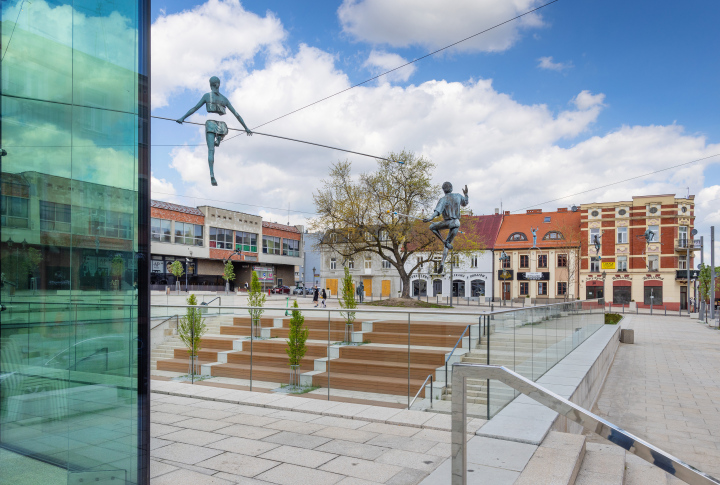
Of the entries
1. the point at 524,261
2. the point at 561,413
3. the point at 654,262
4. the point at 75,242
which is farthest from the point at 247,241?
the point at 561,413

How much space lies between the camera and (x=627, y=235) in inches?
2192

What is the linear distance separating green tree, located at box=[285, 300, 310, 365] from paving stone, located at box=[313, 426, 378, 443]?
3818 millimetres

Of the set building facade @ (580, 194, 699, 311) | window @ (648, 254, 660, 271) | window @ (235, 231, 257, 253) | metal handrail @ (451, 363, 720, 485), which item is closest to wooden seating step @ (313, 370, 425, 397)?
metal handrail @ (451, 363, 720, 485)

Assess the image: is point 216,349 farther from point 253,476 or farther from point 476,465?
point 476,465

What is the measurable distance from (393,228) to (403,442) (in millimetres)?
28546

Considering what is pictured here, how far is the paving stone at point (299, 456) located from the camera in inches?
193

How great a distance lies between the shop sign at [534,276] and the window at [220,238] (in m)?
34.2

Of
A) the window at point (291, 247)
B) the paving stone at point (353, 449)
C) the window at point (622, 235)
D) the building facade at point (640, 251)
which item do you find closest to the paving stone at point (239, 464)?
the paving stone at point (353, 449)

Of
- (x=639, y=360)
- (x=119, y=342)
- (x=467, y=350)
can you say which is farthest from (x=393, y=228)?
(x=119, y=342)

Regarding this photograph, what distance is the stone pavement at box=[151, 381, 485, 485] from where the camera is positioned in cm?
459

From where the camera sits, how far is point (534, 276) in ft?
183

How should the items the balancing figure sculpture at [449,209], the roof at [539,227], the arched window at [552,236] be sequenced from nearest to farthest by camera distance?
the balancing figure sculpture at [449,209]
the roof at [539,227]
the arched window at [552,236]

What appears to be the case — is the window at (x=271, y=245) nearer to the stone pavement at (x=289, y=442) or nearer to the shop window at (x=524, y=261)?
the shop window at (x=524, y=261)

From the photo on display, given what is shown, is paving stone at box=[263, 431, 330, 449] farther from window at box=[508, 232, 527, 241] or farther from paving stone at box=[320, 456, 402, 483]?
window at box=[508, 232, 527, 241]
